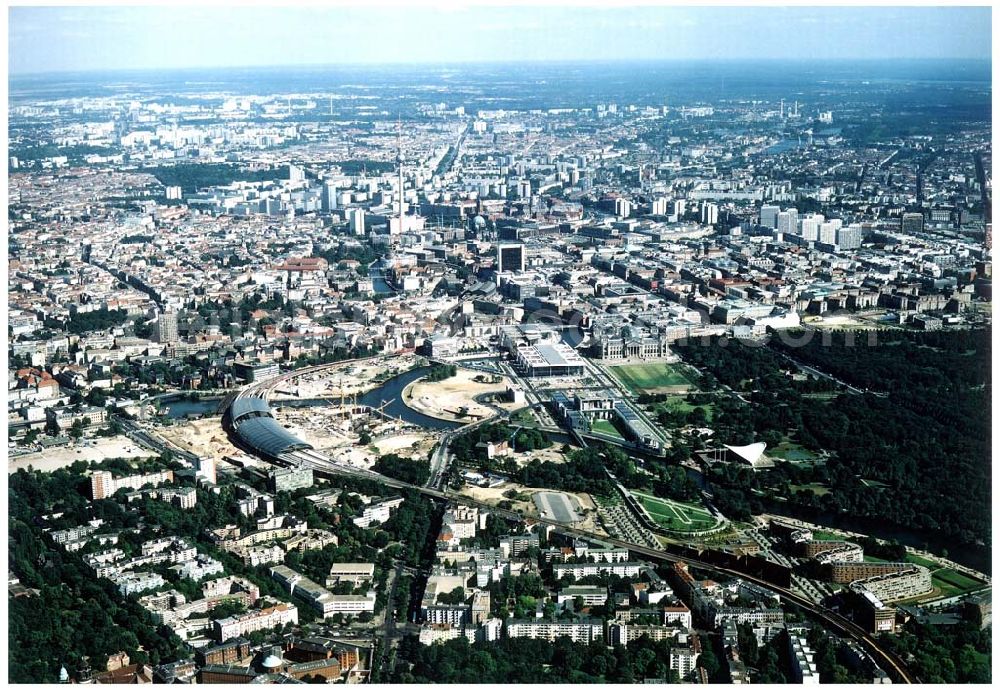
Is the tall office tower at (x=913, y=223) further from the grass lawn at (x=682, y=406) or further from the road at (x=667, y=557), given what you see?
the road at (x=667, y=557)

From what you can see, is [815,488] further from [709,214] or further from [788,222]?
[709,214]

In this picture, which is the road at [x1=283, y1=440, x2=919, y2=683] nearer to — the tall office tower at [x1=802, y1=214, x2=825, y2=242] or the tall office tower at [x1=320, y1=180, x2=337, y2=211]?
the tall office tower at [x1=802, y1=214, x2=825, y2=242]

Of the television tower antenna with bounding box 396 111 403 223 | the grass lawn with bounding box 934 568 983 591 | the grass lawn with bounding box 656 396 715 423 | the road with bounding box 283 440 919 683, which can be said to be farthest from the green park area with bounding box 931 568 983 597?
the television tower antenna with bounding box 396 111 403 223

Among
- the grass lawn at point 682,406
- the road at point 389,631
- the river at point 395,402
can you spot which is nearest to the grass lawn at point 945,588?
the road at point 389,631

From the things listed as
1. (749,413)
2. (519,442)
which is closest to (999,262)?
(749,413)

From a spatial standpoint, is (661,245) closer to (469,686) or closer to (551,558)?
(551,558)

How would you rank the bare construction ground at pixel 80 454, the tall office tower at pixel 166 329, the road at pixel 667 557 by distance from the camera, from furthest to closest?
the tall office tower at pixel 166 329
the bare construction ground at pixel 80 454
the road at pixel 667 557
